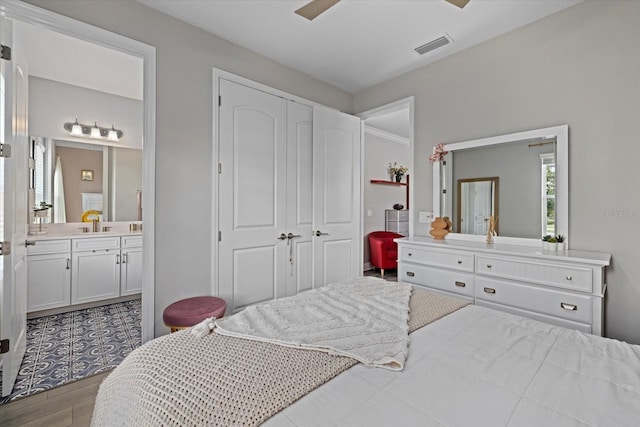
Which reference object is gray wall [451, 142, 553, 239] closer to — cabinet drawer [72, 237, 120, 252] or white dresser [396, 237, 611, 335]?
white dresser [396, 237, 611, 335]

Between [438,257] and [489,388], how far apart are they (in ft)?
5.92

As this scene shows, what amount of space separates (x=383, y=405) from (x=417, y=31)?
2819 mm

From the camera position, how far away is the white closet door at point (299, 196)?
10.3ft

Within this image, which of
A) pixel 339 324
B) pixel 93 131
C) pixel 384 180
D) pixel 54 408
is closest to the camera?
pixel 339 324

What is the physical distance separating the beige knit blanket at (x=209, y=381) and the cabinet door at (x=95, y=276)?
121 inches

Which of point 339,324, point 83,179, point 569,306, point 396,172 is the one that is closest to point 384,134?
point 396,172

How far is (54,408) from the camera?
5.76 feet

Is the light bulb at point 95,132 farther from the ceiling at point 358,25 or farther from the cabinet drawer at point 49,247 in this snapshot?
the ceiling at point 358,25

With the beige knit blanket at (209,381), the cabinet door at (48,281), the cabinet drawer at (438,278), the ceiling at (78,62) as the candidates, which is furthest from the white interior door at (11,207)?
the cabinet drawer at (438,278)

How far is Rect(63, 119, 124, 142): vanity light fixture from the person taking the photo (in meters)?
3.64

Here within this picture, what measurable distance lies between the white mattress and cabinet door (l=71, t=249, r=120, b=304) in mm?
3739

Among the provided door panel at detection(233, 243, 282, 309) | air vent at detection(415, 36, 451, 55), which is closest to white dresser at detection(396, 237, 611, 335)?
door panel at detection(233, 243, 282, 309)

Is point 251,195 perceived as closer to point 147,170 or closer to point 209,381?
point 147,170

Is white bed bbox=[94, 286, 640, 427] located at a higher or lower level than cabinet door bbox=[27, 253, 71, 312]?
higher
